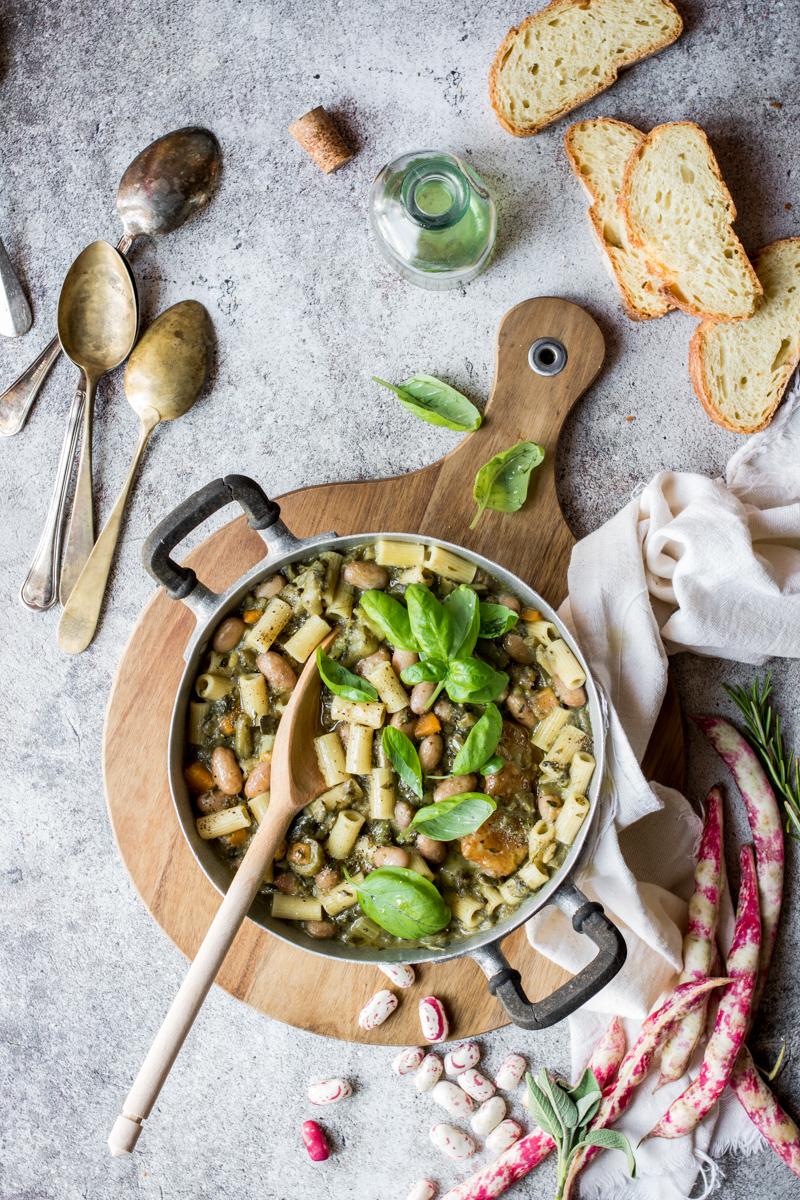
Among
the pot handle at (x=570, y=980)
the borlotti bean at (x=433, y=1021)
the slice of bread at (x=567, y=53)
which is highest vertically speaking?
the slice of bread at (x=567, y=53)

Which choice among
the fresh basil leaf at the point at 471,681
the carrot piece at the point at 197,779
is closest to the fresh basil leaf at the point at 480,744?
the fresh basil leaf at the point at 471,681

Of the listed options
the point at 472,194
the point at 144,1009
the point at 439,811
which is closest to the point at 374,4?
the point at 472,194

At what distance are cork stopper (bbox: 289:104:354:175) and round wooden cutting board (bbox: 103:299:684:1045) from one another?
28.0 inches

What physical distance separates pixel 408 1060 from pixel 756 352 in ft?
7.66

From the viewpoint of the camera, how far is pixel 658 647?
227 cm

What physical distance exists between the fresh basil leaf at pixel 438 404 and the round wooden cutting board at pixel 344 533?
0.16ft

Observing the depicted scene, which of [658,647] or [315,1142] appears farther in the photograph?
[315,1142]

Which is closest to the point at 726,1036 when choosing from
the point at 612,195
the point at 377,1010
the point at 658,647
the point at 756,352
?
the point at 377,1010

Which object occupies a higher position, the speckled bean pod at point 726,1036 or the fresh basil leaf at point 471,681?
the fresh basil leaf at point 471,681

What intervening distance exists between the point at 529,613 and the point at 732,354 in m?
1.05

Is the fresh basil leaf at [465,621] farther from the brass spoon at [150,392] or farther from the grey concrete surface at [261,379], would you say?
the brass spoon at [150,392]

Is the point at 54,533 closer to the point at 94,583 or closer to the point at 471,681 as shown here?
the point at 94,583

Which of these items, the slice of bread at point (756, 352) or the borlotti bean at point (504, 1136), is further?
the borlotti bean at point (504, 1136)

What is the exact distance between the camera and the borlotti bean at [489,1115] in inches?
101
